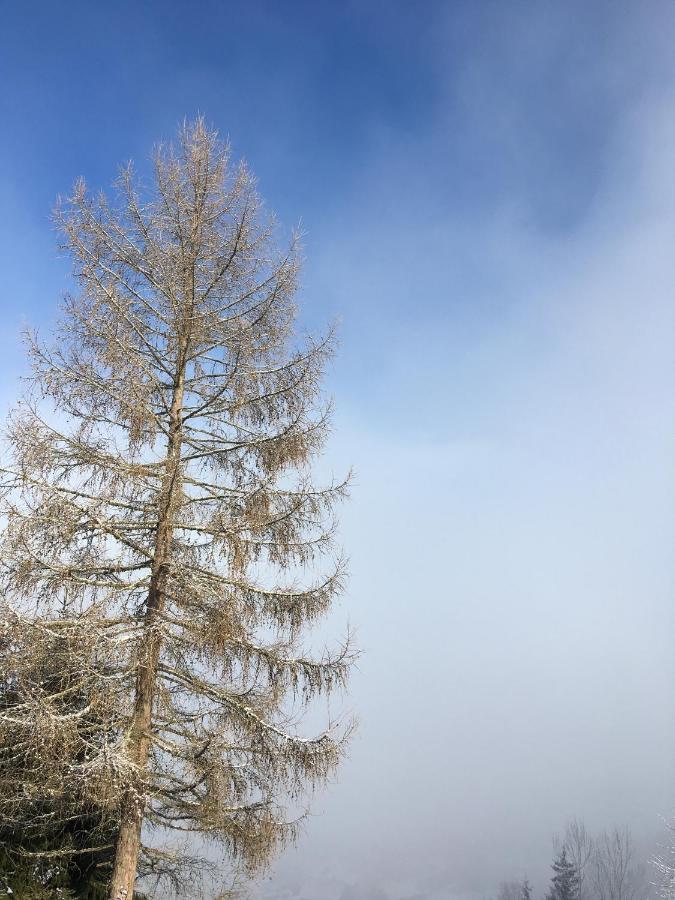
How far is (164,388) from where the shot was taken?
364 inches

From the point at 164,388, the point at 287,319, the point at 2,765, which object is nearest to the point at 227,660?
the point at 2,765

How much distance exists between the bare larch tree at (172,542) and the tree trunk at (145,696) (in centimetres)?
2

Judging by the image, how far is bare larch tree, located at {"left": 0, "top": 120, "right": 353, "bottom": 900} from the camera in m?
7.07

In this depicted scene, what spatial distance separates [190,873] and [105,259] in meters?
7.64

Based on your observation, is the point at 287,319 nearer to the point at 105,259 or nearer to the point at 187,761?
the point at 105,259

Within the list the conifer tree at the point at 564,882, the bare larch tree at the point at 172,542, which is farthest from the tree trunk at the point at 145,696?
the conifer tree at the point at 564,882

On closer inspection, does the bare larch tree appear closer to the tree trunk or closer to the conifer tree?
Answer: the tree trunk

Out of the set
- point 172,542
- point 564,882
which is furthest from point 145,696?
point 564,882

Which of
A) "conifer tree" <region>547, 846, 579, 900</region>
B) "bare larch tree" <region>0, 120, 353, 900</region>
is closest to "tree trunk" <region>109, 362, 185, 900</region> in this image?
"bare larch tree" <region>0, 120, 353, 900</region>

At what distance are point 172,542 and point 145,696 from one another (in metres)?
Answer: 1.72

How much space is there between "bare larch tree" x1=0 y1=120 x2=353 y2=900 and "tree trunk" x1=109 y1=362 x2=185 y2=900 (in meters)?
0.02

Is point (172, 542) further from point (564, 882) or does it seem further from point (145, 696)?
point (564, 882)

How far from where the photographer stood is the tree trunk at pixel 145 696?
6.91 metres

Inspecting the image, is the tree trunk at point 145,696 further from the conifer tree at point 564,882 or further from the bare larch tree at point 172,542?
the conifer tree at point 564,882
